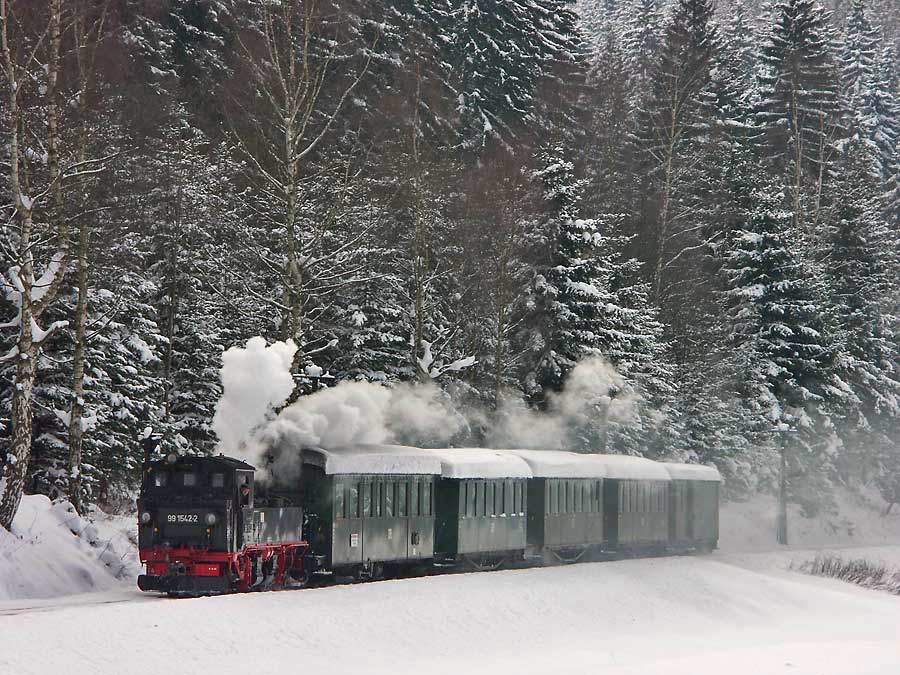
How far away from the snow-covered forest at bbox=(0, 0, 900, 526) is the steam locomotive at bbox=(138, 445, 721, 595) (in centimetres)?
379

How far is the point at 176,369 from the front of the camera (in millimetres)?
36812

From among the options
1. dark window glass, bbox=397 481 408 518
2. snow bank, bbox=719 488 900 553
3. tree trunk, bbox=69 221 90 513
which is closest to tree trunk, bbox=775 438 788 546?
snow bank, bbox=719 488 900 553

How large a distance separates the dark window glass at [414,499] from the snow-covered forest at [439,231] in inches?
226

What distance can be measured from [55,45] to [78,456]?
8.59m

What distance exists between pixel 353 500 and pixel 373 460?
41.1 inches

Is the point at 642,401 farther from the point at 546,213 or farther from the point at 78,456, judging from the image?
the point at 78,456

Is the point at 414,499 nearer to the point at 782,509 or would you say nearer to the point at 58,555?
the point at 58,555

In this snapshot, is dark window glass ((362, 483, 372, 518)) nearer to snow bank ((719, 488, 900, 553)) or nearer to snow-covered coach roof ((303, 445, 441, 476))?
snow-covered coach roof ((303, 445, 441, 476))

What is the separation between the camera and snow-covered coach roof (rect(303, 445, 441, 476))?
914 inches

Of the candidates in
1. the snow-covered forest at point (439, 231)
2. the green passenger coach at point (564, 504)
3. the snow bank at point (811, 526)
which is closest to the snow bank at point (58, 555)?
the snow-covered forest at point (439, 231)

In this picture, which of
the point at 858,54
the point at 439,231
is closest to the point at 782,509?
the point at 439,231

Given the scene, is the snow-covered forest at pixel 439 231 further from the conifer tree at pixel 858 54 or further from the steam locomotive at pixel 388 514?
the conifer tree at pixel 858 54

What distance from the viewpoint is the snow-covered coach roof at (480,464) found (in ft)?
90.2

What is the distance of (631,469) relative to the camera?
3644 cm
